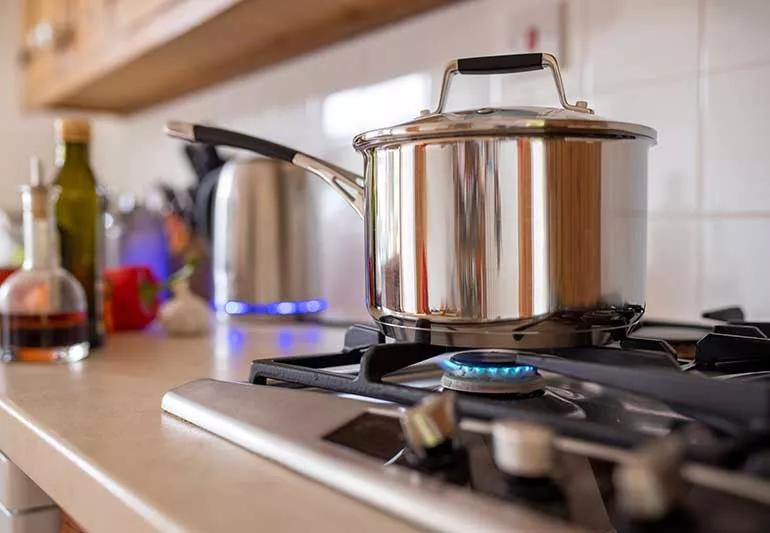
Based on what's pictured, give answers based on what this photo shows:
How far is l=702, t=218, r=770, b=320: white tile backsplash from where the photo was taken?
816 millimetres

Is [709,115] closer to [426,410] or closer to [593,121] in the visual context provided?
[593,121]

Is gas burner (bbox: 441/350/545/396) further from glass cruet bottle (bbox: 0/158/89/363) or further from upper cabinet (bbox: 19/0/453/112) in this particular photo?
upper cabinet (bbox: 19/0/453/112)

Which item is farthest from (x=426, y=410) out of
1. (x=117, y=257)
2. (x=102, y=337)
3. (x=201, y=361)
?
(x=117, y=257)

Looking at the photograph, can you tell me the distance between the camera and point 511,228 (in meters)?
0.53

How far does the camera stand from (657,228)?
0.92 metres

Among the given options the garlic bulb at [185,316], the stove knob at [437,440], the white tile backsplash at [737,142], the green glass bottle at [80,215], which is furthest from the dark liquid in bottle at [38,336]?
the white tile backsplash at [737,142]

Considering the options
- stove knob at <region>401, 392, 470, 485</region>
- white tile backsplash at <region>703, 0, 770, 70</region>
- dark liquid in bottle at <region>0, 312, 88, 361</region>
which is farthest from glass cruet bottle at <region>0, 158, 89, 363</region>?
white tile backsplash at <region>703, 0, 770, 70</region>

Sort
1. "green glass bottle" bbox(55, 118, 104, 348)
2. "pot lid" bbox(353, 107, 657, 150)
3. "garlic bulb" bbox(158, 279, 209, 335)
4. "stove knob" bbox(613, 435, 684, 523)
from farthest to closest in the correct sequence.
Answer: "garlic bulb" bbox(158, 279, 209, 335) → "green glass bottle" bbox(55, 118, 104, 348) → "pot lid" bbox(353, 107, 657, 150) → "stove knob" bbox(613, 435, 684, 523)

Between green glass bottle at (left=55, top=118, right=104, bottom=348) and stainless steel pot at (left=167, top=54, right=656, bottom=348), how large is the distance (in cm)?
61

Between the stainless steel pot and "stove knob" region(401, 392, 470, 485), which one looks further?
the stainless steel pot

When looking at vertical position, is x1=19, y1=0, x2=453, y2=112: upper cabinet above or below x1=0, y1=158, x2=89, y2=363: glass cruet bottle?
above

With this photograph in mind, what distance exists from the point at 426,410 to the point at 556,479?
0.07 m

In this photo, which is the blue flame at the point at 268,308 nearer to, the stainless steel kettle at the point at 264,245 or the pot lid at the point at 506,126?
the stainless steel kettle at the point at 264,245

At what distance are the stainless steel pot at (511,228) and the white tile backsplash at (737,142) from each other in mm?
301
